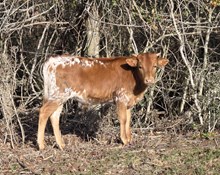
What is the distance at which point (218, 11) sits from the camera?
1065cm

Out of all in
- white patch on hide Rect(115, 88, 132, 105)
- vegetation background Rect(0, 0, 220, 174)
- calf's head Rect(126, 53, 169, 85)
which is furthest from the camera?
vegetation background Rect(0, 0, 220, 174)

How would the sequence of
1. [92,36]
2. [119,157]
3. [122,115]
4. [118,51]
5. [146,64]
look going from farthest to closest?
[118,51]
[92,36]
[122,115]
[146,64]
[119,157]

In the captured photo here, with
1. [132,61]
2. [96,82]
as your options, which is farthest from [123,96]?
[132,61]

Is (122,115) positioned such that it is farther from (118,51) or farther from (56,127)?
(118,51)

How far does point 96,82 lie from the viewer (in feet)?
29.7

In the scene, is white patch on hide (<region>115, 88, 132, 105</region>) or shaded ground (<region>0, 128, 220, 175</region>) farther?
white patch on hide (<region>115, 88, 132, 105</region>)

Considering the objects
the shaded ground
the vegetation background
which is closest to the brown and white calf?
the shaded ground

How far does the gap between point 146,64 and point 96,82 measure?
876mm

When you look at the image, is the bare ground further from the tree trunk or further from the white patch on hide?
the tree trunk

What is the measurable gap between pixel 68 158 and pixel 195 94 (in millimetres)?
2921

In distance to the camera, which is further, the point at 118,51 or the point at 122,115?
the point at 118,51

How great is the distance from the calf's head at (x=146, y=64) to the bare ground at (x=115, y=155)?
1.04 metres

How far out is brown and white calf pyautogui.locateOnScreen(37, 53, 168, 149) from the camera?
8805 millimetres

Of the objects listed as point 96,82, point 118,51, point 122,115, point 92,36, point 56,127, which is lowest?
point 56,127
